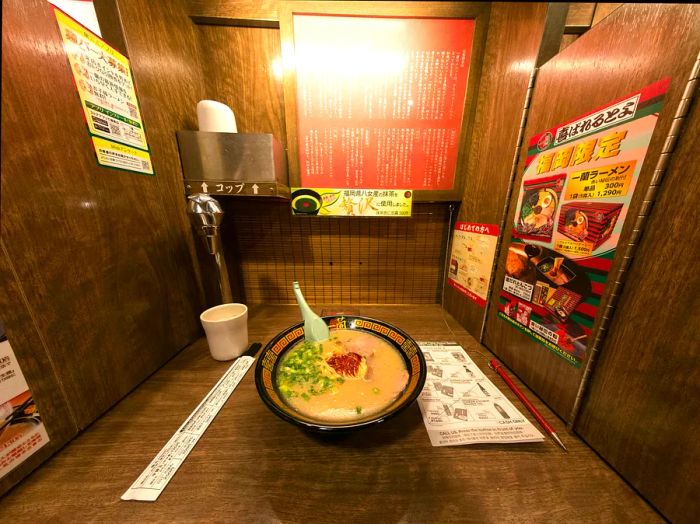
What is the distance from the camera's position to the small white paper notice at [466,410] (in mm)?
684

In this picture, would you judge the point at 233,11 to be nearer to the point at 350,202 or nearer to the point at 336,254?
the point at 350,202

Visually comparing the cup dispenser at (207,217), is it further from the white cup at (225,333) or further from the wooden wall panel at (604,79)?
the wooden wall panel at (604,79)

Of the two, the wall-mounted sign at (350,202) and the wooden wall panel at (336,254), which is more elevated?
the wall-mounted sign at (350,202)

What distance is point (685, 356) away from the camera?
0.48 metres

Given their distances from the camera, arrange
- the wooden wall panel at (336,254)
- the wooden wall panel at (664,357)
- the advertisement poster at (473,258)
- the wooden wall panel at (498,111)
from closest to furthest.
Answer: the wooden wall panel at (664,357) → the wooden wall panel at (498,111) → the advertisement poster at (473,258) → the wooden wall panel at (336,254)

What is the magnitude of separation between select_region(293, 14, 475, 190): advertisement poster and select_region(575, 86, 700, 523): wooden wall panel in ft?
3.02

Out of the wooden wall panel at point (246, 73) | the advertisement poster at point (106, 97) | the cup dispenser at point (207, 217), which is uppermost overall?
the wooden wall panel at point (246, 73)

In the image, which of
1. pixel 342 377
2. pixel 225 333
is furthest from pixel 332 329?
pixel 225 333

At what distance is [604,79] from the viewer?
25.2 inches

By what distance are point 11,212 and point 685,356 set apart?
1.57m

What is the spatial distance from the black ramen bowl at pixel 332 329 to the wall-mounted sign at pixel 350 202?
667 mm

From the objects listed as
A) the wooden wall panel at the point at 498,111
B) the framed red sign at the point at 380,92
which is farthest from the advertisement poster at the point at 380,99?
the wooden wall panel at the point at 498,111

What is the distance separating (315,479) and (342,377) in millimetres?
256

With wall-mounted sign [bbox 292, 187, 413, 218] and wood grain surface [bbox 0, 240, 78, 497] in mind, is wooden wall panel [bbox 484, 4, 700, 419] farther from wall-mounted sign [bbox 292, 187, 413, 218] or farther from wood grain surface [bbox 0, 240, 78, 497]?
wood grain surface [bbox 0, 240, 78, 497]
